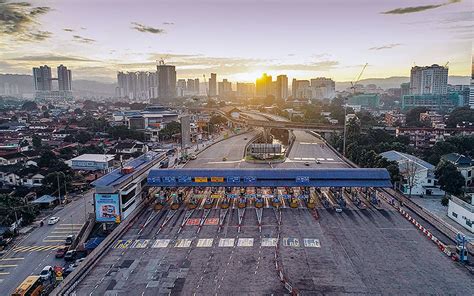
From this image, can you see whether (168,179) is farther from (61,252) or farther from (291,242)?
(291,242)

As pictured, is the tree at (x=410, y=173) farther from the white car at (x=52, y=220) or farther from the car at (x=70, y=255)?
the white car at (x=52, y=220)

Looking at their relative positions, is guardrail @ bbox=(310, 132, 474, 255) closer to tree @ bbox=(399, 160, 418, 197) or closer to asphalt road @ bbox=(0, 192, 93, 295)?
tree @ bbox=(399, 160, 418, 197)

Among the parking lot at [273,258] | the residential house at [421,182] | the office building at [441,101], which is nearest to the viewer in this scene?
the parking lot at [273,258]

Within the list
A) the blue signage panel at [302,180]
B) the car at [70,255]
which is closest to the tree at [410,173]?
the blue signage panel at [302,180]

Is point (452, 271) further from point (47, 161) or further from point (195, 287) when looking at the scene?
point (47, 161)

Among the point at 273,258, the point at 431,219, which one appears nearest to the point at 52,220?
the point at 273,258

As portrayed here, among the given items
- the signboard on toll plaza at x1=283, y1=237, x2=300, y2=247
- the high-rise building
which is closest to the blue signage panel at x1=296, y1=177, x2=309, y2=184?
the signboard on toll plaza at x1=283, y1=237, x2=300, y2=247
